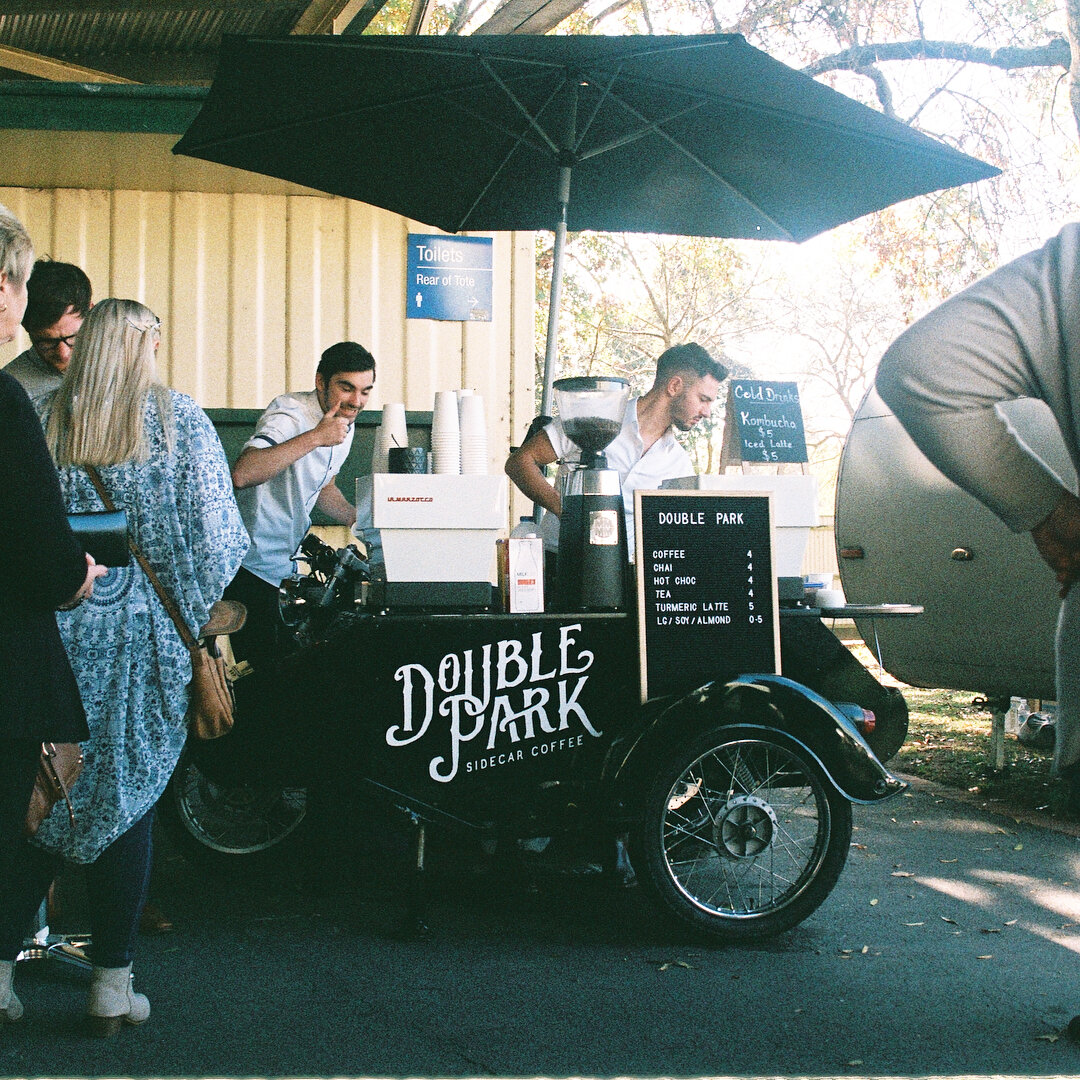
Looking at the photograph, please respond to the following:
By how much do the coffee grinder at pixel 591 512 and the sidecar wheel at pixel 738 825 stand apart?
0.61 m

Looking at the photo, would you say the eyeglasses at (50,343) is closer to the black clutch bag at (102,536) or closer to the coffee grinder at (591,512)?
the black clutch bag at (102,536)

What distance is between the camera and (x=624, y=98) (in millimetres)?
5008

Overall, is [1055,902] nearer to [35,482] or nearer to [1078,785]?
[1078,785]

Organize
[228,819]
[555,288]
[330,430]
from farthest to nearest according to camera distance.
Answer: [555,288] < [228,819] < [330,430]

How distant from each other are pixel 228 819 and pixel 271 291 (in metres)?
3.58

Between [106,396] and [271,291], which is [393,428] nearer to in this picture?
[106,396]

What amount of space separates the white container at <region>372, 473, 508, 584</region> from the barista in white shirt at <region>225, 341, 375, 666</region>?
31.1 inches

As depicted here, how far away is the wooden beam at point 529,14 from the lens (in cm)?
905

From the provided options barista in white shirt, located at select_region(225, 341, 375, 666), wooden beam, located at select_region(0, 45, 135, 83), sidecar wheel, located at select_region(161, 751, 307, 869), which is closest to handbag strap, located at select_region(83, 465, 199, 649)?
barista in white shirt, located at select_region(225, 341, 375, 666)

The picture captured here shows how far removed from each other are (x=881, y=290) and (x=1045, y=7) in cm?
1470

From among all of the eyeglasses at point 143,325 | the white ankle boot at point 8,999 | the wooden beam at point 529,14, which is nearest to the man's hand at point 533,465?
the eyeglasses at point 143,325

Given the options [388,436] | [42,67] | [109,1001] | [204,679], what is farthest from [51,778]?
[42,67]

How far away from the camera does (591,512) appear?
3.91 metres

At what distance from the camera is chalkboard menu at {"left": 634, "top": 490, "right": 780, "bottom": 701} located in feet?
12.6
